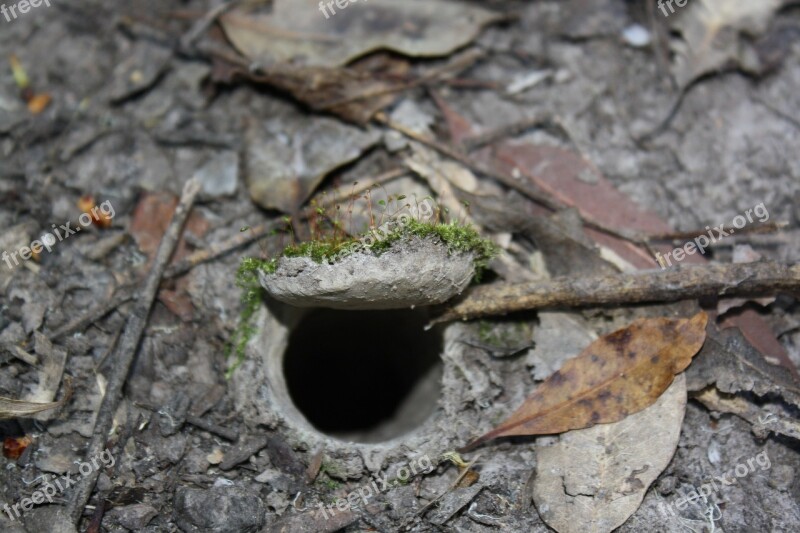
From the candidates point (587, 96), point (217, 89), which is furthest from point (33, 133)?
point (587, 96)

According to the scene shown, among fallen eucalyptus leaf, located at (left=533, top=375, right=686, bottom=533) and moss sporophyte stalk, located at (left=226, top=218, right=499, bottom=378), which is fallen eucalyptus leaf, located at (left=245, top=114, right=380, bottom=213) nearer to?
moss sporophyte stalk, located at (left=226, top=218, right=499, bottom=378)

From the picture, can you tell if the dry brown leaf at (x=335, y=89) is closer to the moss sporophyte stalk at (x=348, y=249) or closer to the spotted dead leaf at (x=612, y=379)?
the moss sporophyte stalk at (x=348, y=249)

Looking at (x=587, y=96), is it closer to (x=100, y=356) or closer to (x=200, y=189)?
(x=200, y=189)

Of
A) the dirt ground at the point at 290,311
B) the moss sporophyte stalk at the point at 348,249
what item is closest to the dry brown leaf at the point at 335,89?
the dirt ground at the point at 290,311

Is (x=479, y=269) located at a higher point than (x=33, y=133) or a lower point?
lower

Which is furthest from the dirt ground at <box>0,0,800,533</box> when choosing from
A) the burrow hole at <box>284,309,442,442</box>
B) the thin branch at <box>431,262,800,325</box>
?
the thin branch at <box>431,262,800,325</box>

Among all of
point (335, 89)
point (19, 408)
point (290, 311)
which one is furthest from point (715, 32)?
point (19, 408)
